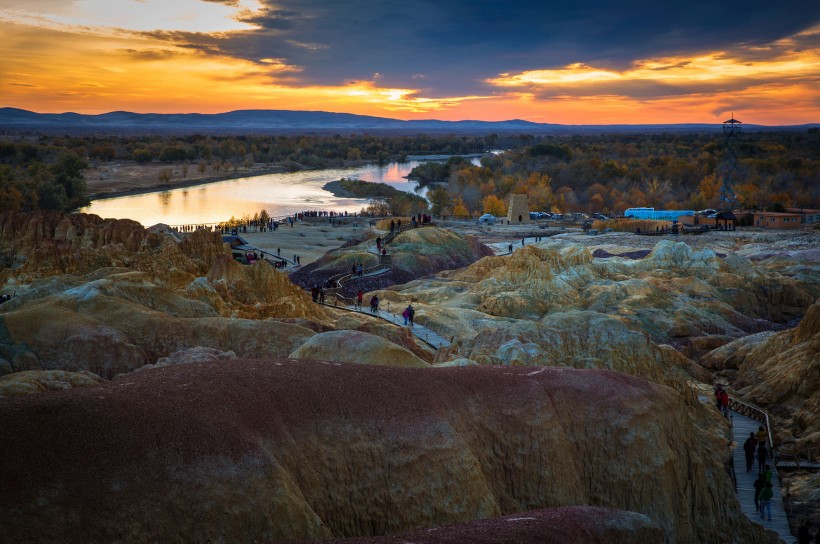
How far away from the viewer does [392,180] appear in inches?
7249

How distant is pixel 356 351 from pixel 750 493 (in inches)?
498

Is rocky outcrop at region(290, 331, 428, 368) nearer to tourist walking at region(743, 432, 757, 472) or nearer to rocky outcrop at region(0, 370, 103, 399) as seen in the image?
rocky outcrop at region(0, 370, 103, 399)

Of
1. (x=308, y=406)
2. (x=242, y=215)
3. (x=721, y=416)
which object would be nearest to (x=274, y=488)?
(x=308, y=406)

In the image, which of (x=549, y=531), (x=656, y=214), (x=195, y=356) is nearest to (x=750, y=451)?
(x=549, y=531)

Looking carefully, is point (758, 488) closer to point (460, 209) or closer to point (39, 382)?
point (39, 382)

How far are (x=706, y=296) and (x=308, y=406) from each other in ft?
140

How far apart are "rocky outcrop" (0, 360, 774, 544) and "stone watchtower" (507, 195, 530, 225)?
79214 millimetres

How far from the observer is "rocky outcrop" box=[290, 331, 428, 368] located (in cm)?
2472

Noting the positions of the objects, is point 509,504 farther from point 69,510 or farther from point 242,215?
point 242,215

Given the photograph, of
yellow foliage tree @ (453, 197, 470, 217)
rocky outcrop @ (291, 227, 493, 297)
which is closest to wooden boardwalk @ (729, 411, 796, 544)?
rocky outcrop @ (291, 227, 493, 297)

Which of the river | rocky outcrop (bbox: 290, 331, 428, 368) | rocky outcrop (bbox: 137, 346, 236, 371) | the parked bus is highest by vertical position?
rocky outcrop (bbox: 290, 331, 428, 368)

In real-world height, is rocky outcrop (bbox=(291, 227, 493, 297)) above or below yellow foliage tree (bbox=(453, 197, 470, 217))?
above

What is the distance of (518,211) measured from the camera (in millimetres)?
104438

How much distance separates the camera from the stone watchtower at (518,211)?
10412 centimetres
